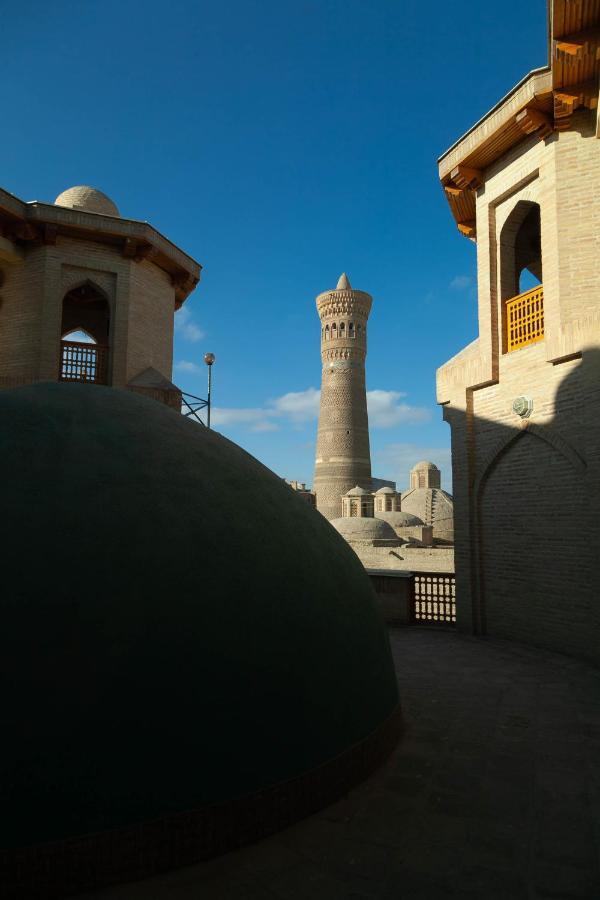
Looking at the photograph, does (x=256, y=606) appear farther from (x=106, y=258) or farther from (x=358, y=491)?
(x=358, y=491)

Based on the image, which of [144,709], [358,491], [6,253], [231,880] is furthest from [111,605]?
[358,491]

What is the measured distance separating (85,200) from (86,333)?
143 inches

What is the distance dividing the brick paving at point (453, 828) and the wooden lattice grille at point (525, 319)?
19.9 feet

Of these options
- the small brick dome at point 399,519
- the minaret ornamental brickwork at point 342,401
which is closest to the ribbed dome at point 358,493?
the small brick dome at point 399,519

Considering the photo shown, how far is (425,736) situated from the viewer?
524 cm

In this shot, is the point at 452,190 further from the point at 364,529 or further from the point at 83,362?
the point at 364,529

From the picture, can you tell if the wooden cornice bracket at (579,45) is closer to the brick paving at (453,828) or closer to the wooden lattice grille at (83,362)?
the brick paving at (453,828)

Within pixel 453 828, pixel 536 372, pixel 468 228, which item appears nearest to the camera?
pixel 453 828

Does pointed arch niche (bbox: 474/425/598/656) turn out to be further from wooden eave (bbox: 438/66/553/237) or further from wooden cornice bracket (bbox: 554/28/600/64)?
wooden cornice bracket (bbox: 554/28/600/64)

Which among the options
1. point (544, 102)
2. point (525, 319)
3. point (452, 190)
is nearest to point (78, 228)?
point (452, 190)

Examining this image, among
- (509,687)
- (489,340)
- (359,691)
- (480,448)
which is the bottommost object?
(509,687)

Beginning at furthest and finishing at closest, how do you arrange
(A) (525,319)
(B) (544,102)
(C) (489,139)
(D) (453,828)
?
(C) (489,139) < (A) (525,319) < (B) (544,102) < (D) (453,828)

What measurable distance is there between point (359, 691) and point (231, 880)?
1528 mm

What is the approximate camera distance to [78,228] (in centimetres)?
1380
